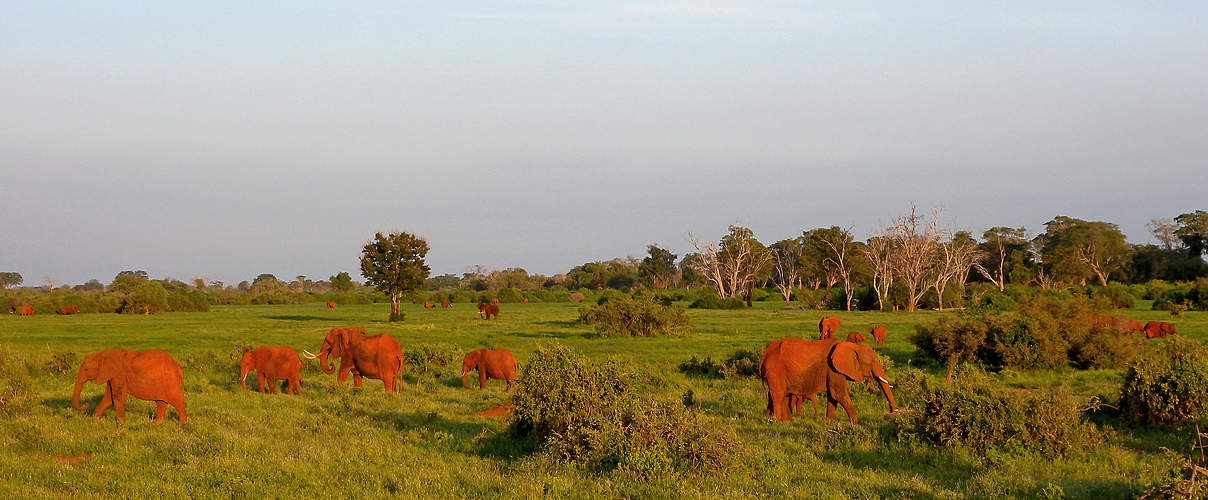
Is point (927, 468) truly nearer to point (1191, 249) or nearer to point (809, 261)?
point (809, 261)

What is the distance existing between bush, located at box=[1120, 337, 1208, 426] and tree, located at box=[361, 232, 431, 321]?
4496cm

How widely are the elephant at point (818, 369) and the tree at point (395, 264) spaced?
A: 4237 cm

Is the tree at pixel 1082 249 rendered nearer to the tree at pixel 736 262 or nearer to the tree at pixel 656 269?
the tree at pixel 736 262

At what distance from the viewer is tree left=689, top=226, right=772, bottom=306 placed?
83.7 metres

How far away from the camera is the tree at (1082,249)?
279ft

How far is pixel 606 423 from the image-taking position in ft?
32.4

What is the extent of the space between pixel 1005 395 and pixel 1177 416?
3.66 m

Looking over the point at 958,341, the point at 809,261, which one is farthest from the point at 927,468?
the point at 809,261

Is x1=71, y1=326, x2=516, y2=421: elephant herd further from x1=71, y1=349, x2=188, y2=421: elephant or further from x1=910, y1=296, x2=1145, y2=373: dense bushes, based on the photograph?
x1=910, y1=296, x2=1145, y2=373: dense bushes

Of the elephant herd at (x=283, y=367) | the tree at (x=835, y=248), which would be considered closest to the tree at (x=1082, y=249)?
the tree at (x=835, y=248)

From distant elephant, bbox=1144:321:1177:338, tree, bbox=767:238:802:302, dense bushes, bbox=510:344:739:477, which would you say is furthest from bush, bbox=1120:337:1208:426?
tree, bbox=767:238:802:302

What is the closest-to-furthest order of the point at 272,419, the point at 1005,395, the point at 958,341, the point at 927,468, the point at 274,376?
1. the point at 927,468
2. the point at 1005,395
3. the point at 272,419
4. the point at 274,376
5. the point at 958,341

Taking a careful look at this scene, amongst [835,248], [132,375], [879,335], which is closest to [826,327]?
[879,335]

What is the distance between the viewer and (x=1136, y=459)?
1021 centimetres
